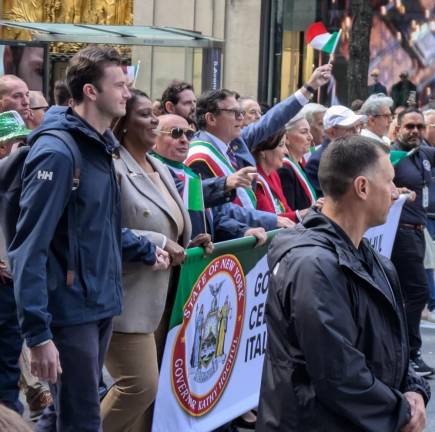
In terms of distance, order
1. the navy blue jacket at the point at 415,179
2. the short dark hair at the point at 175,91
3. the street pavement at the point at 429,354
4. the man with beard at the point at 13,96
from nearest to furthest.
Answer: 1. the street pavement at the point at 429,354
2. the man with beard at the point at 13,96
3. the short dark hair at the point at 175,91
4. the navy blue jacket at the point at 415,179

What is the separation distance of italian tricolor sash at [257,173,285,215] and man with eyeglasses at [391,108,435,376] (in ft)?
4.87

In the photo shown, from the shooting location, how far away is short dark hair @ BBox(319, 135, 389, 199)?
12.3 feet

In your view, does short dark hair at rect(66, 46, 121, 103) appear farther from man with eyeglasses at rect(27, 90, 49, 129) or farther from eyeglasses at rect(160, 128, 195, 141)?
man with eyeglasses at rect(27, 90, 49, 129)

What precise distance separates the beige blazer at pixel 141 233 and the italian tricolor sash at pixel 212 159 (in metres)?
1.40

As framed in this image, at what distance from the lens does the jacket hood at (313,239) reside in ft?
Result: 12.0

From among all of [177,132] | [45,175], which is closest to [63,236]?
[45,175]

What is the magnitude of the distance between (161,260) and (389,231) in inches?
145

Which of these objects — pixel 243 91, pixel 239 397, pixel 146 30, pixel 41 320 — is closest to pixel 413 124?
pixel 239 397

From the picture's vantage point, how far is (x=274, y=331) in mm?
3725

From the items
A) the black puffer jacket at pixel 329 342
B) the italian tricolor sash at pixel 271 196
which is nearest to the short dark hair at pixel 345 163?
the black puffer jacket at pixel 329 342

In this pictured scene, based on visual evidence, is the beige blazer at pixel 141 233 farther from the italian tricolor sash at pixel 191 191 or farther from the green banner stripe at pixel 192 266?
the italian tricolor sash at pixel 191 191

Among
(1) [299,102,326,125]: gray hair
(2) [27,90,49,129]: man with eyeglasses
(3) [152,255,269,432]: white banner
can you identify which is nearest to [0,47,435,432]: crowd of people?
(3) [152,255,269,432]: white banner

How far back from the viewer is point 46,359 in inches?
171

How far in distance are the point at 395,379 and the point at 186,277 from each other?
7.09ft
